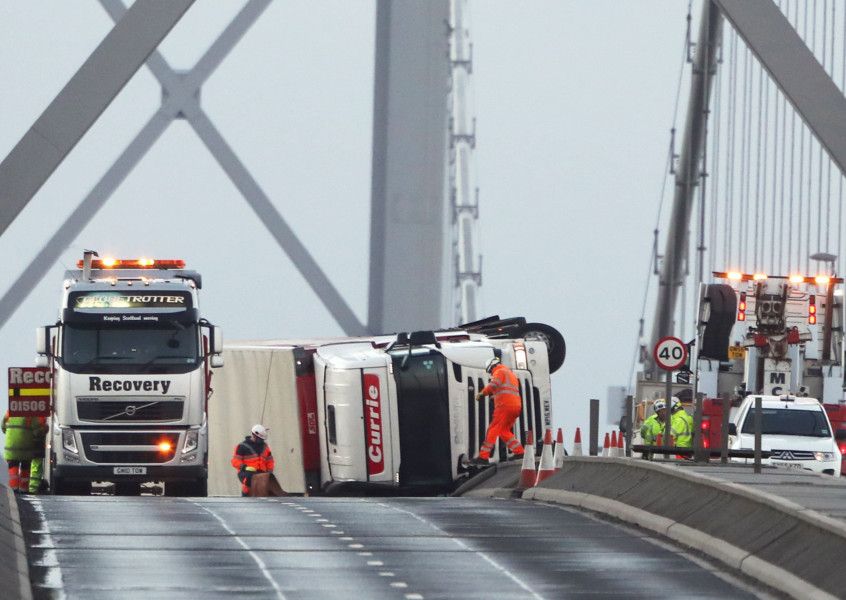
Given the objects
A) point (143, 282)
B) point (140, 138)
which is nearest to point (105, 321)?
point (143, 282)

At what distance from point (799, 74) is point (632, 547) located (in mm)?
3787

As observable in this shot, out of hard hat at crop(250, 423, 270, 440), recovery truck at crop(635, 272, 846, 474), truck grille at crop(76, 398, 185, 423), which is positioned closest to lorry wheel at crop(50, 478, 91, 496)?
truck grille at crop(76, 398, 185, 423)

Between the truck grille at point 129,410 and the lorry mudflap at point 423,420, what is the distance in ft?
9.02

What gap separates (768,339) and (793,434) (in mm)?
7546

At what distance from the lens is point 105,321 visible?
2589 centimetres

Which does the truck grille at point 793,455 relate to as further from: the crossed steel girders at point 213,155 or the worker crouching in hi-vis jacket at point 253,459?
the crossed steel girders at point 213,155

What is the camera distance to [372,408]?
26.9 metres

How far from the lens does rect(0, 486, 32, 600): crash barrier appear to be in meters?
12.2

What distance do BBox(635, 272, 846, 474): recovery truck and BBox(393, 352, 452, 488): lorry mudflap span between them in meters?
11.3

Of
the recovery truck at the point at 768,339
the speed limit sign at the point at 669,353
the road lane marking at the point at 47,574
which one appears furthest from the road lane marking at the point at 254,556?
the recovery truck at the point at 768,339

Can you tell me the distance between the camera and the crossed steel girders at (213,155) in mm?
37938

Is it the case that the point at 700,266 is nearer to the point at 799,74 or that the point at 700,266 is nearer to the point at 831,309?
the point at 831,309

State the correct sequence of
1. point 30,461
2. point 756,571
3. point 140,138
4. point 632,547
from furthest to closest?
Answer: point 140,138
point 30,461
point 632,547
point 756,571

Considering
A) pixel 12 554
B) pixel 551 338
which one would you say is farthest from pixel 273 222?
pixel 12 554
